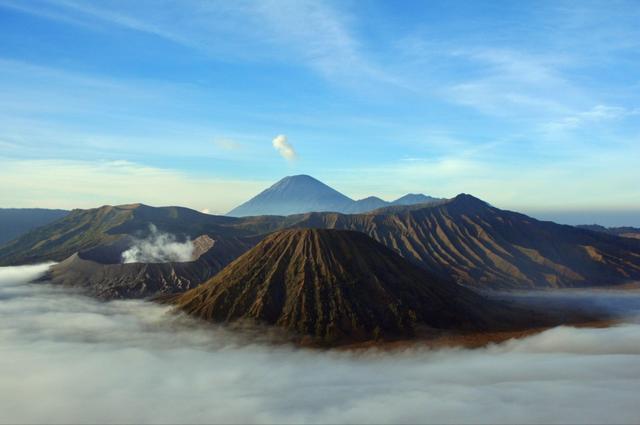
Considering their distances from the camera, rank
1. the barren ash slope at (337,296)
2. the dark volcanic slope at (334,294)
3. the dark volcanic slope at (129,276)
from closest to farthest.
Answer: the barren ash slope at (337,296), the dark volcanic slope at (334,294), the dark volcanic slope at (129,276)

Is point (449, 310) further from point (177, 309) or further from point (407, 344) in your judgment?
point (177, 309)

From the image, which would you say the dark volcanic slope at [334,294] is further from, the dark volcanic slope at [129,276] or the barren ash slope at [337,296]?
the dark volcanic slope at [129,276]

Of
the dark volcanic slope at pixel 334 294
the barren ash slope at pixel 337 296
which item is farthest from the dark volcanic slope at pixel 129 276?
the dark volcanic slope at pixel 334 294

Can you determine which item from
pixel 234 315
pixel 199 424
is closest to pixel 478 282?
pixel 234 315

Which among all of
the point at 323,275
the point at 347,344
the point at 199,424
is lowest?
the point at 199,424

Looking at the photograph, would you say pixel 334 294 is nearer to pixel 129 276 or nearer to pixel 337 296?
pixel 337 296

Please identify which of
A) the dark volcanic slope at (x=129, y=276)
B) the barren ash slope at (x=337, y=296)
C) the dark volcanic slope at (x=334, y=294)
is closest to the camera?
the barren ash slope at (x=337, y=296)

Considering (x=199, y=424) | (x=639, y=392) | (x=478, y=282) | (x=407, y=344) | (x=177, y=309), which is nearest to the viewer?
(x=199, y=424)
